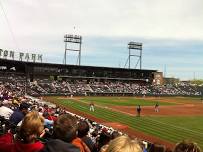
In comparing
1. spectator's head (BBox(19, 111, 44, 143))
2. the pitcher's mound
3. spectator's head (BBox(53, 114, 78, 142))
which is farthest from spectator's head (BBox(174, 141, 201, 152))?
the pitcher's mound

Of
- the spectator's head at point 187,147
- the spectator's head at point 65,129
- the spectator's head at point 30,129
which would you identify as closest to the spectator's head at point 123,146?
the spectator's head at point 187,147

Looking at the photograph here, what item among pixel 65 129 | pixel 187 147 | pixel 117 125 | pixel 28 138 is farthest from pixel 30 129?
pixel 117 125

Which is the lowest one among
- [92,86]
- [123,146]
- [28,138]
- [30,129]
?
[92,86]

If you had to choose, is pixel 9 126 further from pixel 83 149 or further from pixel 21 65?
pixel 21 65

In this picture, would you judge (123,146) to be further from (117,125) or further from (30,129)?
(117,125)

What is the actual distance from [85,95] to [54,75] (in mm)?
17249

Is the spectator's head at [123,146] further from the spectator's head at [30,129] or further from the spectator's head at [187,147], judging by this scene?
the spectator's head at [30,129]

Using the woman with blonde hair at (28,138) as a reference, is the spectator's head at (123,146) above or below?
above

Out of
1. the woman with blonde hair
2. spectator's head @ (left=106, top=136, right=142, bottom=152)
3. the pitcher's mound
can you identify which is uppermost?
spectator's head @ (left=106, top=136, right=142, bottom=152)

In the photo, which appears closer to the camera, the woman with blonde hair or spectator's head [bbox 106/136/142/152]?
spectator's head [bbox 106/136/142/152]

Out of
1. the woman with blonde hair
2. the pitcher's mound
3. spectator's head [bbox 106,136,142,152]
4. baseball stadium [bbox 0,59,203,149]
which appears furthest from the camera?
baseball stadium [bbox 0,59,203,149]

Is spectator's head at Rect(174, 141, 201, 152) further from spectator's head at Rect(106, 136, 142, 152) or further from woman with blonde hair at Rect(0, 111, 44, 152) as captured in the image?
woman with blonde hair at Rect(0, 111, 44, 152)

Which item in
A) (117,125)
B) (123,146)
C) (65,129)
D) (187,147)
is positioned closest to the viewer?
(123,146)

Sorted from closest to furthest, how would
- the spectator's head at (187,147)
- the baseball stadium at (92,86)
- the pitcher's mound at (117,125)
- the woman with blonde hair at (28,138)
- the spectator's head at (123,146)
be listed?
the spectator's head at (123,146), the spectator's head at (187,147), the woman with blonde hair at (28,138), the pitcher's mound at (117,125), the baseball stadium at (92,86)
